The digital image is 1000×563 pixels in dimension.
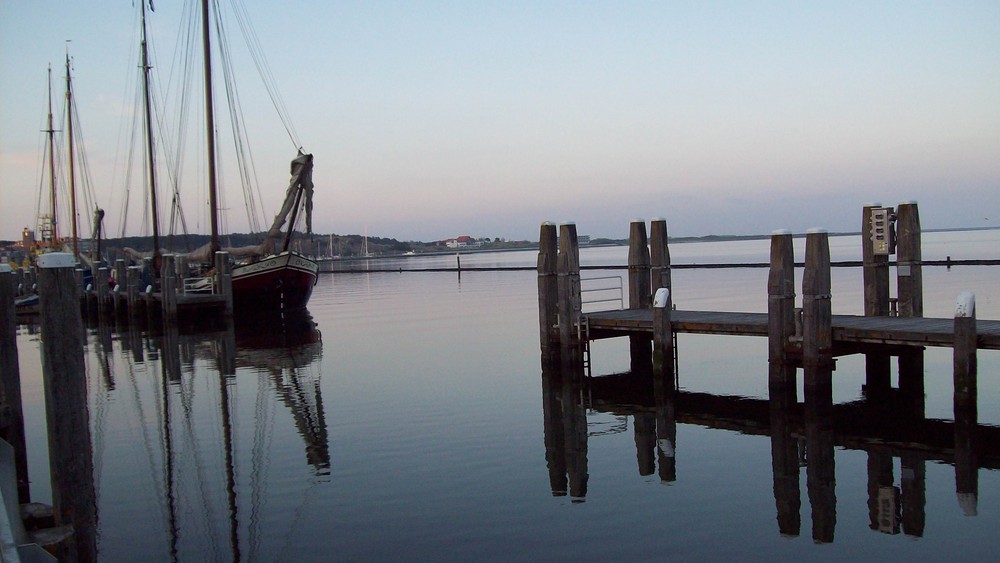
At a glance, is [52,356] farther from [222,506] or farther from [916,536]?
[916,536]

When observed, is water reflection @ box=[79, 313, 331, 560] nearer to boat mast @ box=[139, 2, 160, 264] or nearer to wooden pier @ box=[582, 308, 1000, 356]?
wooden pier @ box=[582, 308, 1000, 356]

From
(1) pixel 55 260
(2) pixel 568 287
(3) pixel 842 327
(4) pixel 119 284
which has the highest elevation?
(1) pixel 55 260

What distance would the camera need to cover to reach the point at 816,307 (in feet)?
46.8

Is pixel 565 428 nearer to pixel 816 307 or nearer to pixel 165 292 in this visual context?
pixel 816 307

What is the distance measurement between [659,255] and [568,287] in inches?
98.3

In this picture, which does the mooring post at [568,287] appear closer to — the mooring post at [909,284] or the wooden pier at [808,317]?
the wooden pier at [808,317]

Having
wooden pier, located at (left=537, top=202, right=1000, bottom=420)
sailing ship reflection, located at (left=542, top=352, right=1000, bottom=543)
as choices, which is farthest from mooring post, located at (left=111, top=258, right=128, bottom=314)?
sailing ship reflection, located at (left=542, top=352, right=1000, bottom=543)

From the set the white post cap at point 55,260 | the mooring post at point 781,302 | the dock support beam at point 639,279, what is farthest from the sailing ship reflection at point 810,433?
the white post cap at point 55,260

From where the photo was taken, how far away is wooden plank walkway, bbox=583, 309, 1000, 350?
13242mm

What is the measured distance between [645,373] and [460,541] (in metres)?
11.1

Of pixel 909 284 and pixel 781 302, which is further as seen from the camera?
pixel 909 284

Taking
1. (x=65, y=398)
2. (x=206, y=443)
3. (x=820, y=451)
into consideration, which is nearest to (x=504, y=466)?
(x=820, y=451)

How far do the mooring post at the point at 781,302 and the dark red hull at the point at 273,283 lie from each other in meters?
28.6

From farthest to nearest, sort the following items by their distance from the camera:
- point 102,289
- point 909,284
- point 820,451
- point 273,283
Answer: point 102,289
point 273,283
point 909,284
point 820,451
